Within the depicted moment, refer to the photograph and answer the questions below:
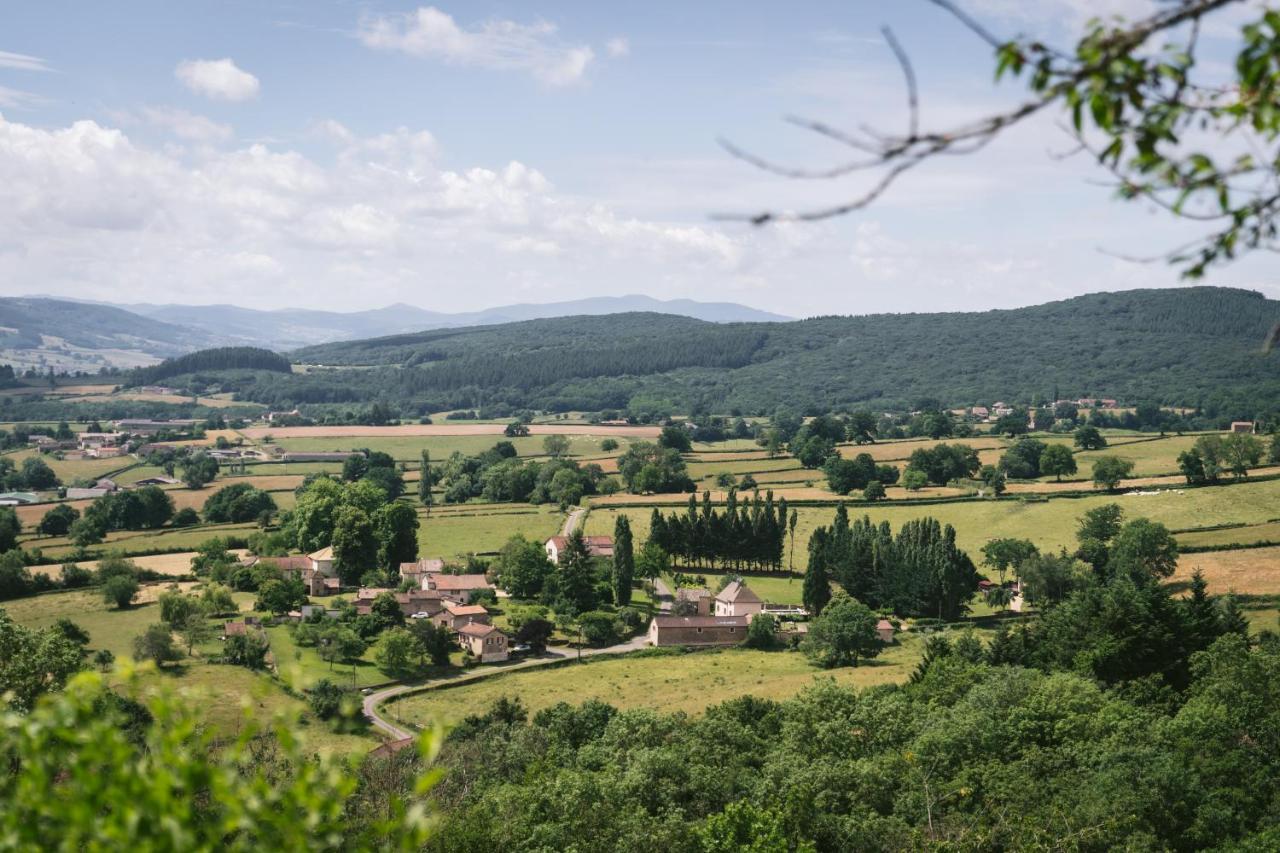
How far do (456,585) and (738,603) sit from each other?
17.5 metres

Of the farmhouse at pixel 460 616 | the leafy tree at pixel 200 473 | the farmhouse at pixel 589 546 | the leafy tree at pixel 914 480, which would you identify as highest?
the leafy tree at pixel 914 480

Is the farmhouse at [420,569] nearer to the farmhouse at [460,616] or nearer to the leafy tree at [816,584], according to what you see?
the farmhouse at [460,616]

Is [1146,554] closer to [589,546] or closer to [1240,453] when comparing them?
[1240,453]

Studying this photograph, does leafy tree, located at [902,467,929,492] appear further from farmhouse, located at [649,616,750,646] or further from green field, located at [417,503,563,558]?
farmhouse, located at [649,616,750,646]

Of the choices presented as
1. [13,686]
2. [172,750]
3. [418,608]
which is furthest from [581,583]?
[172,750]

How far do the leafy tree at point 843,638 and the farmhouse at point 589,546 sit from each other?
19383 mm

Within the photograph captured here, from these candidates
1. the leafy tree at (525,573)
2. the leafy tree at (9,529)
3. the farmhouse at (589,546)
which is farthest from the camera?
the farmhouse at (589,546)

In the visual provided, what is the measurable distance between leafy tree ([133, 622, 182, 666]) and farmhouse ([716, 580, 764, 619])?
1209 inches

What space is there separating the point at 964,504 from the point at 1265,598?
32230 millimetres

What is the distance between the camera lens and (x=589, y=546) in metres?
74.4

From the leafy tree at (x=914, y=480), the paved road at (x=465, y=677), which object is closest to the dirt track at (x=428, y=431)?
the leafy tree at (x=914, y=480)

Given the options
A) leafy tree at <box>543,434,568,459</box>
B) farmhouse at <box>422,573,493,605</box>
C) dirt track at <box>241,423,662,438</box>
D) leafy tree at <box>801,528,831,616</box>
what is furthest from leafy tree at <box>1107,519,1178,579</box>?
dirt track at <box>241,423,662,438</box>

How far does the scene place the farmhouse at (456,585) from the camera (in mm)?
65375

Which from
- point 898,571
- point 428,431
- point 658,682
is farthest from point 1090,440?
point 428,431
